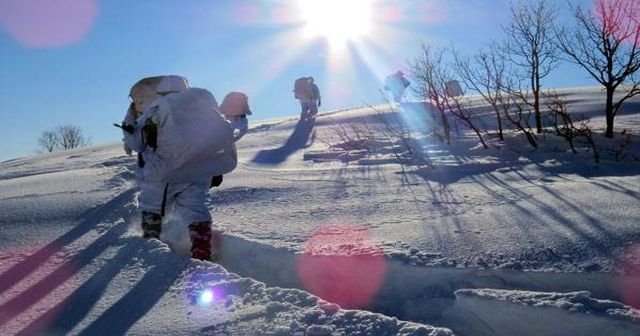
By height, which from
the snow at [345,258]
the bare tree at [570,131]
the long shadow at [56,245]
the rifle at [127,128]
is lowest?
the snow at [345,258]

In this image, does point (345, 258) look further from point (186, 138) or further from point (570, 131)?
point (570, 131)

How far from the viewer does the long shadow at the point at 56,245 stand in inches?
99.9

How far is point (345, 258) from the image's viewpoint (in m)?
2.90

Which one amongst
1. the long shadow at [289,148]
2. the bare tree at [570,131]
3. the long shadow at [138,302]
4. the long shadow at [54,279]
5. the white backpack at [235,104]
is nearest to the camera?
the long shadow at [138,302]

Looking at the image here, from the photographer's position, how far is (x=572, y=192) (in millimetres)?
3863

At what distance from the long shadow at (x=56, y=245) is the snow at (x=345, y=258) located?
0.5 inches

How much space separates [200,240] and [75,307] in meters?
1.14

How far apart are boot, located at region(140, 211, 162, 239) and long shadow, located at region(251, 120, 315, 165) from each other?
394 cm

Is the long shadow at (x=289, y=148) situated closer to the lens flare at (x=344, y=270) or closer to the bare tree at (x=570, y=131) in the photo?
the bare tree at (x=570, y=131)

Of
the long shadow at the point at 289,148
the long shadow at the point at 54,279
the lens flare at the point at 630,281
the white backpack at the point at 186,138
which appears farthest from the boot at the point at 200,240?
the long shadow at the point at 289,148

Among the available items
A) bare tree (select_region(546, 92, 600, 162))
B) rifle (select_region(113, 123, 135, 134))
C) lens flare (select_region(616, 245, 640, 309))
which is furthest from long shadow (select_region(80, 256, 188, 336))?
bare tree (select_region(546, 92, 600, 162))

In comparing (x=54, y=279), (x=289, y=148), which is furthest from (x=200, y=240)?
(x=289, y=148)

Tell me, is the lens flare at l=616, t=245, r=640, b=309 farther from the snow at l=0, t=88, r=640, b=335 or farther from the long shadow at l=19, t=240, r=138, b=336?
the long shadow at l=19, t=240, r=138, b=336

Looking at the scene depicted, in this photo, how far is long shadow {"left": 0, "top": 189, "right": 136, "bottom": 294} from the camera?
2537 millimetres
